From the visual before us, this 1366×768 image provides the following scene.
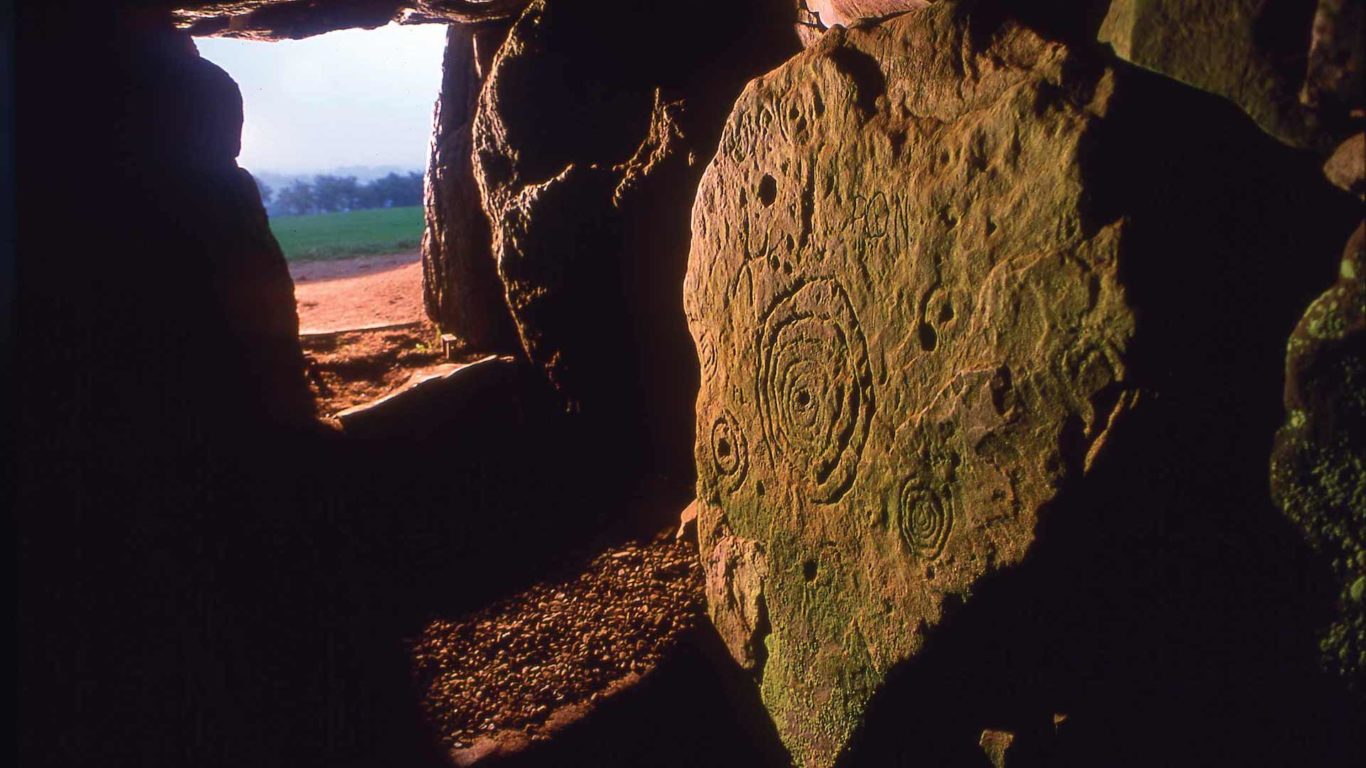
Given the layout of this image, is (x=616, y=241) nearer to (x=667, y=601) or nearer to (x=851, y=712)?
(x=667, y=601)

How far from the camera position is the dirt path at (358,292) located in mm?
5895

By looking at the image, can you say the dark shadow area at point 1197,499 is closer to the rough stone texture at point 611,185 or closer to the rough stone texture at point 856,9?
the rough stone texture at point 856,9

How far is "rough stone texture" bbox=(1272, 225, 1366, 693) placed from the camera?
107 cm

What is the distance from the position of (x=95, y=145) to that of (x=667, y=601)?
7.99 feet

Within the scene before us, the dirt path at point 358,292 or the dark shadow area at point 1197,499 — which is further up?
the dark shadow area at point 1197,499

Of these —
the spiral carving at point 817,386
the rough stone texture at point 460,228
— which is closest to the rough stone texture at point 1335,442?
the spiral carving at point 817,386

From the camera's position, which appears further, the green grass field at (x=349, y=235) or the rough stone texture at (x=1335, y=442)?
the green grass field at (x=349, y=235)

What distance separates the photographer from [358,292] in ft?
24.9

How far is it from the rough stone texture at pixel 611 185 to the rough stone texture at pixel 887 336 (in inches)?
55.7

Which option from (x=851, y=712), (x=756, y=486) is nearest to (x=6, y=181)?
(x=756, y=486)

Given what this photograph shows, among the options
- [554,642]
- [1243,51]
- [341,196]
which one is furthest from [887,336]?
[341,196]

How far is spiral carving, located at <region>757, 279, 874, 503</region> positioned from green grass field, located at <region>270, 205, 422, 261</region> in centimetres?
906

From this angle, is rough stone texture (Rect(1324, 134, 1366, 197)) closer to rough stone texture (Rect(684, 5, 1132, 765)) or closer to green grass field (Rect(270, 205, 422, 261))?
rough stone texture (Rect(684, 5, 1132, 765))

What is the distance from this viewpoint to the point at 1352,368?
1080 millimetres
